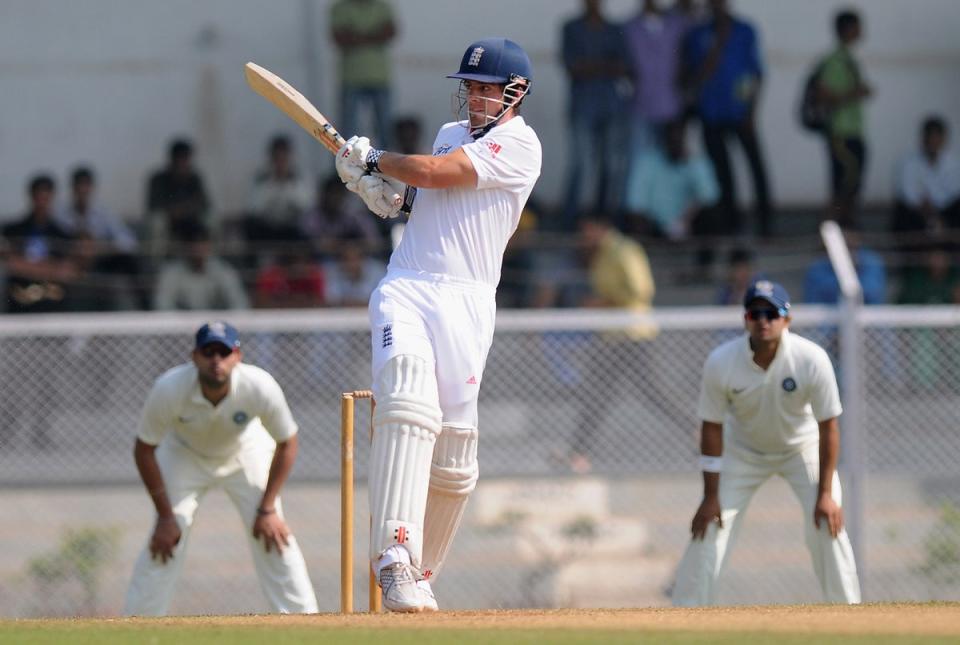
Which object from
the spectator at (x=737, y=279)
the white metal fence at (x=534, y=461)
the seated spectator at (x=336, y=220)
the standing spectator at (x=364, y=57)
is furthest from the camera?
the standing spectator at (x=364, y=57)

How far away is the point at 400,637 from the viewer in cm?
537

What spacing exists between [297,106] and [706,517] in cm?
302

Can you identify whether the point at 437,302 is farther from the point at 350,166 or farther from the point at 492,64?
the point at 492,64

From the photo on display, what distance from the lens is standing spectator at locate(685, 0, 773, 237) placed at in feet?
43.5

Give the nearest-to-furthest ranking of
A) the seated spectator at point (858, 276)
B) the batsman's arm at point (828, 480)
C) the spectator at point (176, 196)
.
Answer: the batsman's arm at point (828, 480) < the seated spectator at point (858, 276) < the spectator at point (176, 196)

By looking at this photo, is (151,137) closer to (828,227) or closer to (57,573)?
(57,573)

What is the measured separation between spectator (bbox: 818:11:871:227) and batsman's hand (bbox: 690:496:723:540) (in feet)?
19.6

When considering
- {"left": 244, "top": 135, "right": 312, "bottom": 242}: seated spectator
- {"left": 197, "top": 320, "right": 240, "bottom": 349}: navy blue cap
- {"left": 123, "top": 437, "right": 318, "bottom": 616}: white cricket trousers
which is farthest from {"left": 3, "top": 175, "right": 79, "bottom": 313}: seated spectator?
{"left": 197, "top": 320, "right": 240, "bottom": 349}: navy blue cap

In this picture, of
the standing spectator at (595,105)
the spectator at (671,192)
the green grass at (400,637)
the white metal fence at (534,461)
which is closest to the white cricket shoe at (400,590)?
the green grass at (400,637)

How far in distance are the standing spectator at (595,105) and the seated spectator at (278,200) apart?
6.78ft

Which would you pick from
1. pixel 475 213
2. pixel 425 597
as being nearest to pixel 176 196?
pixel 475 213

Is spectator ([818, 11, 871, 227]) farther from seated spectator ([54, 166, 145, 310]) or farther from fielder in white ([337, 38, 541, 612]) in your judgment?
fielder in white ([337, 38, 541, 612])

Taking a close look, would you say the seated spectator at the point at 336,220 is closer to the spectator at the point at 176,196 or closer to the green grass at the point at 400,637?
the spectator at the point at 176,196

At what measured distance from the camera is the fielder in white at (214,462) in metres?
8.54
